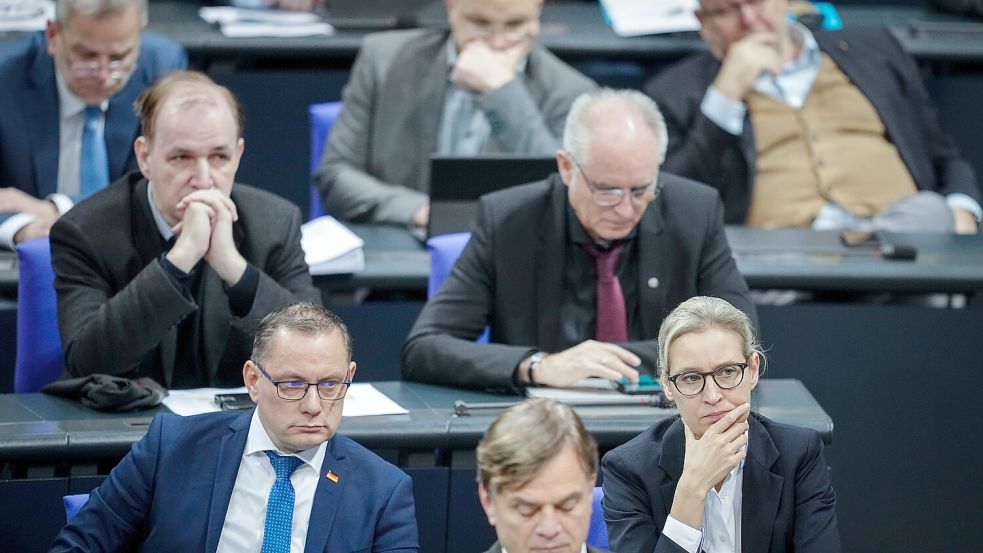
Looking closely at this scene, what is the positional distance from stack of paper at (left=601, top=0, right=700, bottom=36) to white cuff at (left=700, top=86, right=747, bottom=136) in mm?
656

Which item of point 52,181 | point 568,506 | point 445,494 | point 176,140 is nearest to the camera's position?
point 568,506

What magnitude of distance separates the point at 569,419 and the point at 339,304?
6.34ft

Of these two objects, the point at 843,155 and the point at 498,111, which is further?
the point at 843,155

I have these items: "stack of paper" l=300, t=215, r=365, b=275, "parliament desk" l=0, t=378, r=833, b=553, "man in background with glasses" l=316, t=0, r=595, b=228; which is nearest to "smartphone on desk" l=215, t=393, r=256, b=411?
"parliament desk" l=0, t=378, r=833, b=553

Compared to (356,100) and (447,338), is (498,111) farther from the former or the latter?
(447,338)

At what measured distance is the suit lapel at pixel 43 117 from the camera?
467cm

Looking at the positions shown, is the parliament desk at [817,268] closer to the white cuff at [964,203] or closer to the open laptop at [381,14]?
the white cuff at [964,203]

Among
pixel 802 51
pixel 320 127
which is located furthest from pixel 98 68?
pixel 802 51

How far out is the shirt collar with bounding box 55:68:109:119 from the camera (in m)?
4.68

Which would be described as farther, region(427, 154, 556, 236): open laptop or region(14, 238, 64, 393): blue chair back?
region(427, 154, 556, 236): open laptop

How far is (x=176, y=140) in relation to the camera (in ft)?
11.9

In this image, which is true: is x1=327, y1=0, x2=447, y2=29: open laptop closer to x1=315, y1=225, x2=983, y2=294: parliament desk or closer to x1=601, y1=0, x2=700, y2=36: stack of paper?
x1=601, y1=0, x2=700, y2=36: stack of paper

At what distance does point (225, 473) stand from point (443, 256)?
1.15 m

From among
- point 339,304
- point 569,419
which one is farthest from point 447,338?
point 569,419
